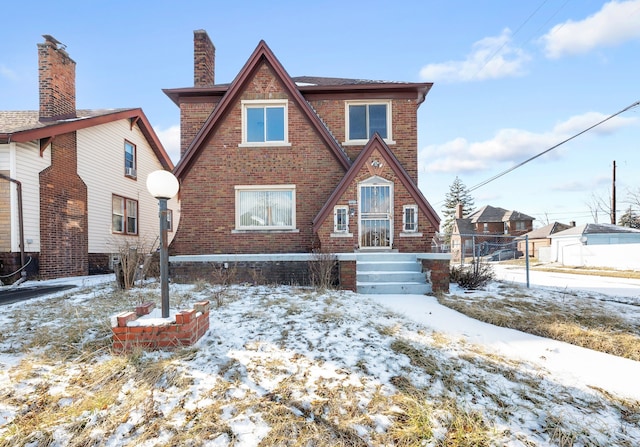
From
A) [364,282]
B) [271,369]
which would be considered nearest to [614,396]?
[271,369]

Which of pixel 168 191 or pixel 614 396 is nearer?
pixel 614 396

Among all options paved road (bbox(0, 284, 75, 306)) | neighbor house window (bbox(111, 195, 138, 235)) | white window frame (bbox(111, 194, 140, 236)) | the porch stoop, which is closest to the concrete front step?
the porch stoop

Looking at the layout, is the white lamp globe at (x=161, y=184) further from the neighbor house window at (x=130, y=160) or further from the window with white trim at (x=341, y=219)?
the neighbor house window at (x=130, y=160)

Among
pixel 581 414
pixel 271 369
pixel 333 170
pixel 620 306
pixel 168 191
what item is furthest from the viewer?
pixel 333 170

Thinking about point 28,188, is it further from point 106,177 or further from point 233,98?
point 233,98

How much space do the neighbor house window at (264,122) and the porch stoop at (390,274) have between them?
193 inches

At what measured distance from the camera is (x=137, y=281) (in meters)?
8.59

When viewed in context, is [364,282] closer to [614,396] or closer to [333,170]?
[333,170]

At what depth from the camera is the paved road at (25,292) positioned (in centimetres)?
689

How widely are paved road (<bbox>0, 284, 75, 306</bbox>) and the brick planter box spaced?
5.09 metres

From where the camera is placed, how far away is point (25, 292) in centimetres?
778

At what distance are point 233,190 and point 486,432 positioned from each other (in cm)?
917

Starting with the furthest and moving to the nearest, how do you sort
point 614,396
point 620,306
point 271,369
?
point 620,306 < point 271,369 < point 614,396

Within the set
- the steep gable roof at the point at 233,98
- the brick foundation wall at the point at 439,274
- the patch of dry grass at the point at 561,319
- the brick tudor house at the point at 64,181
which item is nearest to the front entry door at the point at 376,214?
the steep gable roof at the point at 233,98
